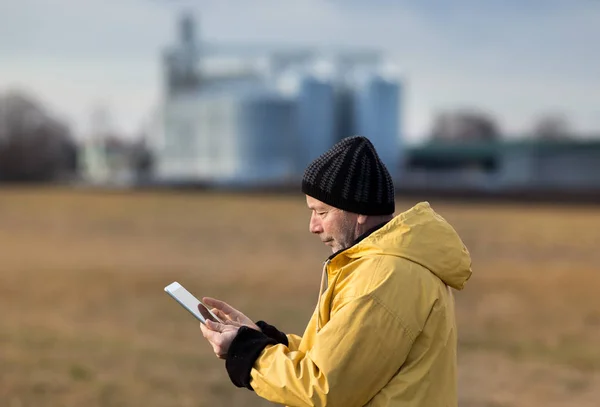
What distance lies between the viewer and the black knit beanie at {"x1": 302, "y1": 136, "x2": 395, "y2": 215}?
194 cm

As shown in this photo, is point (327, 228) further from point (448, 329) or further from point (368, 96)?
point (368, 96)

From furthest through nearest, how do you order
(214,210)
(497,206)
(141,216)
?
1. (497,206)
2. (214,210)
3. (141,216)

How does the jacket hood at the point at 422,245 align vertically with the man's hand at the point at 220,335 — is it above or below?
above

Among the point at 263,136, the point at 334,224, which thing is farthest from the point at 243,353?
the point at 263,136

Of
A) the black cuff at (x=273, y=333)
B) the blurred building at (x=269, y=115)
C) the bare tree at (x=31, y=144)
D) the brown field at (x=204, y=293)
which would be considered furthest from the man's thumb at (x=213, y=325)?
the bare tree at (x=31, y=144)

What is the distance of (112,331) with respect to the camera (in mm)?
9570

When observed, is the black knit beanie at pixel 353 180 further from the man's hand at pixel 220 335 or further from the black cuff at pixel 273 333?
the black cuff at pixel 273 333

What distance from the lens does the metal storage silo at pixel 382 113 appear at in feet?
228

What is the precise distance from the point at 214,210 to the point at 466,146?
51.2 m

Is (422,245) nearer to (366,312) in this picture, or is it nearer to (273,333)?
(366,312)

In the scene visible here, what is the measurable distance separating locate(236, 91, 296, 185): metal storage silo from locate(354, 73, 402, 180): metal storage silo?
8.35 m

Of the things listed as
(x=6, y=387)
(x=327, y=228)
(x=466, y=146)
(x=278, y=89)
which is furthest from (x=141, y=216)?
(x=466, y=146)

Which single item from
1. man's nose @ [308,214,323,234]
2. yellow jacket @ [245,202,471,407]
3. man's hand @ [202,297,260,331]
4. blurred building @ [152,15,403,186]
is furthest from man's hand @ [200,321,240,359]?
blurred building @ [152,15,403,186]

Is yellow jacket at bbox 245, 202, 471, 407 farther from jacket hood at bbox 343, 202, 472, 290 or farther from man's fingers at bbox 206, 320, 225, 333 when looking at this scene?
man's fingers at bbox 206, 320, 225, 333
